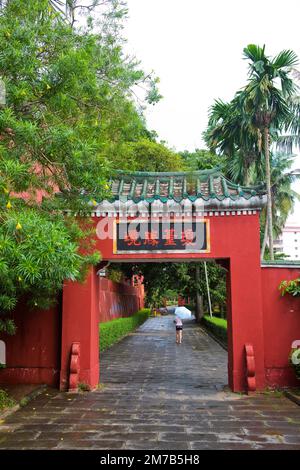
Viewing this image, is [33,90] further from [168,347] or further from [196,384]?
[168,347]

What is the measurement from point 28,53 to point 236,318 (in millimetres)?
4959

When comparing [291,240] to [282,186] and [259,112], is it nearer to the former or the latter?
[282,186]

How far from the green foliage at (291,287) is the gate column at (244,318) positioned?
15.4 inches

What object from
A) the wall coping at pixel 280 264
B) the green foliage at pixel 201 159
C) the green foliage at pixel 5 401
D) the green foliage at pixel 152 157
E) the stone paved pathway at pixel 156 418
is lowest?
the stone paved pathway at pixel 156 418

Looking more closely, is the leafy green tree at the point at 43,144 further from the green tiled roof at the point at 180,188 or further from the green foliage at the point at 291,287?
the green foliage at the point at 291,287

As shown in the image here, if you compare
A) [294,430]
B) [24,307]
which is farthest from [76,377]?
[294,430]

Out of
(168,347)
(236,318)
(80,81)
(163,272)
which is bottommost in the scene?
(168,347)

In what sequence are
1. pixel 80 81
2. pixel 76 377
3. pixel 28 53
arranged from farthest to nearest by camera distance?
1. pixel 76 377
2. pixel 80 81
3. pixel 28 53

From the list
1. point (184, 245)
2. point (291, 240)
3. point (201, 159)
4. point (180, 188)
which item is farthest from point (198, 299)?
point (291, 240)

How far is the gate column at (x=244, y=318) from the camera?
721cm

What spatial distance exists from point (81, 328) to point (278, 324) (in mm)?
3247

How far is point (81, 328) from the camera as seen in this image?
740 centimetres

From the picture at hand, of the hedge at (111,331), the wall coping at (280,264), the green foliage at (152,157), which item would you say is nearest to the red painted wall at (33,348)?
the wall coping at (280,264)
